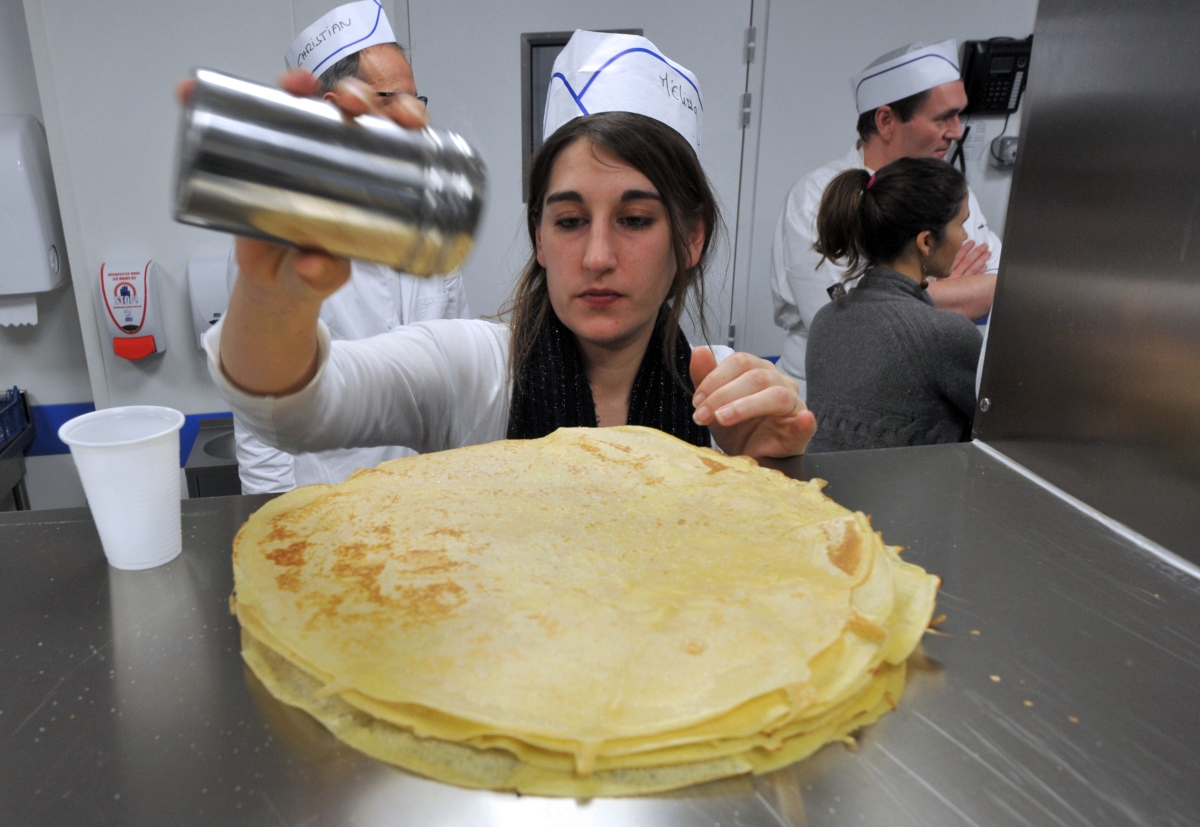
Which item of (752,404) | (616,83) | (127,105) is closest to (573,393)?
(752,404)

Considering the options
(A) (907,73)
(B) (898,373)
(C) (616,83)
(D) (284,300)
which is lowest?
(B) (898,373)

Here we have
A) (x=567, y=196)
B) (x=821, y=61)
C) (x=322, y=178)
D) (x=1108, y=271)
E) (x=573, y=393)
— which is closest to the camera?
(x=322, y=178)

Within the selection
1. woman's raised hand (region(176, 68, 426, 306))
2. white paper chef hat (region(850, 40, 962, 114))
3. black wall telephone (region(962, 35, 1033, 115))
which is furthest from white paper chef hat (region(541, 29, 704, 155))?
black wall telephone (region(962, 35, 1033, 115))

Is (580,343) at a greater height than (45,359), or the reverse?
(580,343)

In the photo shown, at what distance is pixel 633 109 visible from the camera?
1.30 m

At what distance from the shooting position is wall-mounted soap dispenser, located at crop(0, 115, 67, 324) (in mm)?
2104

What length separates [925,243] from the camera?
6.56ft

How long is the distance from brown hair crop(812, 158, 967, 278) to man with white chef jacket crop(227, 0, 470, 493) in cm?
108

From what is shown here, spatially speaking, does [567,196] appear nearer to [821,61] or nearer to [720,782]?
[720,782]

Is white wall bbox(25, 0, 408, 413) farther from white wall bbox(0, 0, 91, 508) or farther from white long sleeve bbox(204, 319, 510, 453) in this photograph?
white long sleeve bbox(204, 319, 510, 453)

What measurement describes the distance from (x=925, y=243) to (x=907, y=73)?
1050mm

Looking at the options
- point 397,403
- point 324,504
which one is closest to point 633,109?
point 397,403

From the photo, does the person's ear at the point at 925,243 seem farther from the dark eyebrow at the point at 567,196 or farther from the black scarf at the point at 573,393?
the dark eyebrow at the point at 567,196

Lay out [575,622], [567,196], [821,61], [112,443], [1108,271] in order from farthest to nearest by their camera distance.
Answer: [821,61] < [567,196] < [1108,271] < [112,443] < [575,622]
